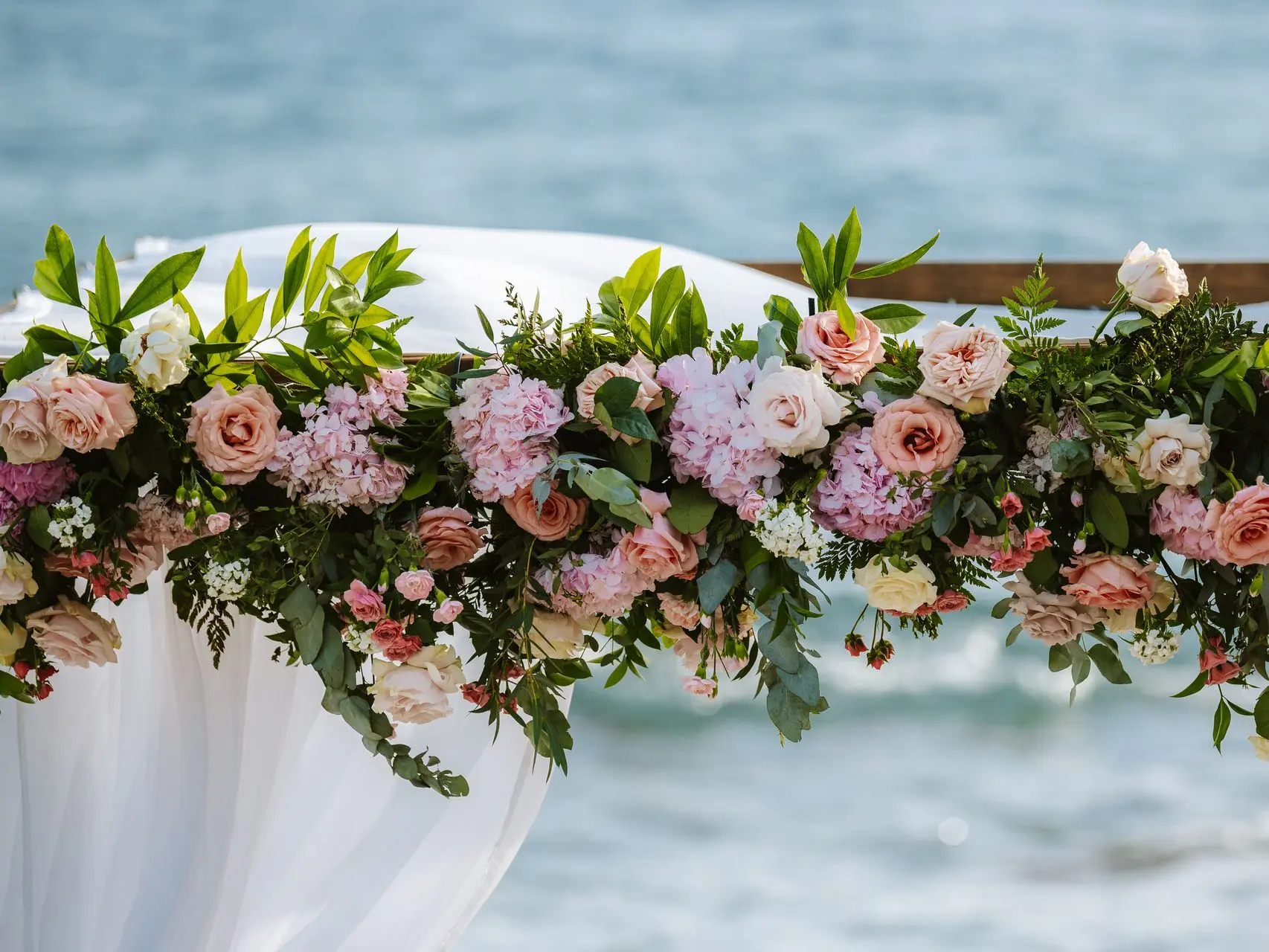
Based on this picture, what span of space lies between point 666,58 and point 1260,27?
2.34 m

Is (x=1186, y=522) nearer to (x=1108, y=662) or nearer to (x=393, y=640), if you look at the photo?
(x=1108, y=662)

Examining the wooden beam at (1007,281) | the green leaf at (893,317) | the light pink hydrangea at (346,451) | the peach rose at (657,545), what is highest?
the wooden beam at (1007,281)

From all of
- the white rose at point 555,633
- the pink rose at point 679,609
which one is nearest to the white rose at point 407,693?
the white rose at point 555,633

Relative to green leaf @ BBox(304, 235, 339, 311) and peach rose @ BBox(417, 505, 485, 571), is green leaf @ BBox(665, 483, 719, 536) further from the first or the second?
green leaf @ BBox(304, 235, 339, 311)

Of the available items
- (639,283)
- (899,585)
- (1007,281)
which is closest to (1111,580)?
(899,585)

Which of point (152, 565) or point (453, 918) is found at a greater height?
point (152, 565)

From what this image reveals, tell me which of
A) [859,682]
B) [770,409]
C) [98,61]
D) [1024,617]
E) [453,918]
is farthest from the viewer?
[859,682]

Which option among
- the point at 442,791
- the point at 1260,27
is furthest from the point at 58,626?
the point at 1260,27

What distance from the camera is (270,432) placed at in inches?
45.8

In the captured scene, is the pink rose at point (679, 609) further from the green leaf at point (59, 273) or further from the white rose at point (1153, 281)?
the green leaf at point (59, 273)

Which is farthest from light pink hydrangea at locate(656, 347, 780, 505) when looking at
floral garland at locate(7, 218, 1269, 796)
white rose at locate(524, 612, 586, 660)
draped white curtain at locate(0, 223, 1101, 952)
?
draped white curtain at locate(0, 223, 1101, 952)

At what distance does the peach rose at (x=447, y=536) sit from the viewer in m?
1.19

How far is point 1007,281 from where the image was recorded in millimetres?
2875

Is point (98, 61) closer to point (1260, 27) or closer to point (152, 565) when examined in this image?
point (152, 565)
